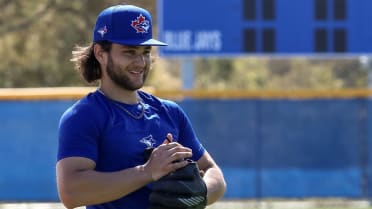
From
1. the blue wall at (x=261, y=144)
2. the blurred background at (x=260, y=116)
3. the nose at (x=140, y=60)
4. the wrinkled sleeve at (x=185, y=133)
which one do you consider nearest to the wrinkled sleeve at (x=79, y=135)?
the nose at (x=140, y=60)

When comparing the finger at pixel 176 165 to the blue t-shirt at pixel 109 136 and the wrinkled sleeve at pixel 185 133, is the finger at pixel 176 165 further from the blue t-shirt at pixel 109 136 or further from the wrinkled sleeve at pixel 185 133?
the wrinkled sleeve at pixel 185 133

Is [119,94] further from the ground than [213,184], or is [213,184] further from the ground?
[119,94]

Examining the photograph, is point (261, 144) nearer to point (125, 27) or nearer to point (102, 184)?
point (125, 27)

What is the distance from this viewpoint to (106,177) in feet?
10.8

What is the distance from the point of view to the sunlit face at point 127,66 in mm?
3441

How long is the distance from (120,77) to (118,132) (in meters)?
0.20

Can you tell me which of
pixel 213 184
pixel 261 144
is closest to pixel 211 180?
pixel 213 184

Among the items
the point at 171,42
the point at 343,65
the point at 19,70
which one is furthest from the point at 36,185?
the point at 343,65

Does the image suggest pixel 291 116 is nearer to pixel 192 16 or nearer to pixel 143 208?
pixel 192 16

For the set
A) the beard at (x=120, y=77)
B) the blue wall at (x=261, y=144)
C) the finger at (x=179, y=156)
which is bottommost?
the blue wall at (x=261, y=144)

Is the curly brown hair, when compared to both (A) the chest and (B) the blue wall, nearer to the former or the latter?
(A) the chest

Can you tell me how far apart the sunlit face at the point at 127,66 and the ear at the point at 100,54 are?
0.03 metres

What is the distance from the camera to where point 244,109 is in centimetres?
1295

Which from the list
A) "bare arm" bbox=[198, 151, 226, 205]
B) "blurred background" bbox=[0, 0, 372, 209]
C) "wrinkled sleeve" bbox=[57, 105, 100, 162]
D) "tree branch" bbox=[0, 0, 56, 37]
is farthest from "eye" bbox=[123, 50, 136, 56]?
"tree branch" bbox=[0, 0, 56, 37]
